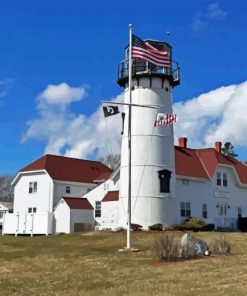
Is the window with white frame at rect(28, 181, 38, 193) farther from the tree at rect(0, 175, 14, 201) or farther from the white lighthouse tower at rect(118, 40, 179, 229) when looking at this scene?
the tree at rect(0, 175, 14, 201)

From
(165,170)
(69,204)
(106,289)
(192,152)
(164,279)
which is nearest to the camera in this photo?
(106,289)

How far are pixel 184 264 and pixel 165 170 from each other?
2204 centimetres

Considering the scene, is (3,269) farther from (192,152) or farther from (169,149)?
(192,152)

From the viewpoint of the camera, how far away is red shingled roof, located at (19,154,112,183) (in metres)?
54.1

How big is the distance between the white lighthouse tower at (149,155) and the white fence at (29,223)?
8.93 metres

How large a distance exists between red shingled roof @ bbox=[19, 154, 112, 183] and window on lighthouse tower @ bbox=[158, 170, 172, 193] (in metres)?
13.7

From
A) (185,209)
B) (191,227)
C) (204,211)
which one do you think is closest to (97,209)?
(185,209)

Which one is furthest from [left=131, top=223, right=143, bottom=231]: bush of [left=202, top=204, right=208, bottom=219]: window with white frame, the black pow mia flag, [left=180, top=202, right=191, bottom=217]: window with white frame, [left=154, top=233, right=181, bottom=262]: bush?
[left=154, top=233, right=181, bottom=262]: bush

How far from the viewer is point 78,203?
5103cm

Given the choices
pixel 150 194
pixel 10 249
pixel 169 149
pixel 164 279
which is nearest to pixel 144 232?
pixel 150 194

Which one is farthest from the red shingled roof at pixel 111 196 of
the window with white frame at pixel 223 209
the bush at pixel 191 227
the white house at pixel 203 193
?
the window with white frame at pixel 223 209

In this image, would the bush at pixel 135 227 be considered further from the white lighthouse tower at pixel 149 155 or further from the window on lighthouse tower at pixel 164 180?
the window on lighthouse tower at pixel 164 180

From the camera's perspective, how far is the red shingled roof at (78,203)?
50.2 metres

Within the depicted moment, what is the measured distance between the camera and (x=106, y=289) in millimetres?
17203
